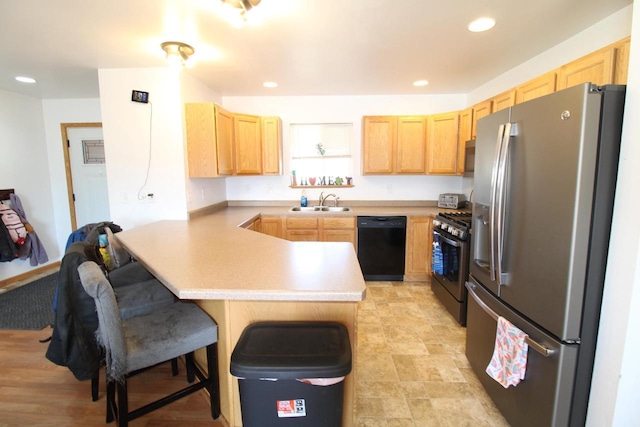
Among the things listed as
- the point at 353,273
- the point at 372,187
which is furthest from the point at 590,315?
the point at 372,187

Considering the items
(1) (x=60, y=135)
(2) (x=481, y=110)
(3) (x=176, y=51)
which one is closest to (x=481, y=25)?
(2) (x=481, y=110)

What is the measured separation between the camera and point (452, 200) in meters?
3.87

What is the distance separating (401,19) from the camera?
202cm

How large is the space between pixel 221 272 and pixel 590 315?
5.49 feet

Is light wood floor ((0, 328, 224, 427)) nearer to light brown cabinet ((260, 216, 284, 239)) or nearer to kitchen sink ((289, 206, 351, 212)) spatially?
light brown cabinet ((260, 216, 284, 239))

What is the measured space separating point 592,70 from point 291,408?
8.02 feet

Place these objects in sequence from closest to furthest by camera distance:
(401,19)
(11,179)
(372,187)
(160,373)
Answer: (401,19) → (160,373) → (11,179) → (372,187)

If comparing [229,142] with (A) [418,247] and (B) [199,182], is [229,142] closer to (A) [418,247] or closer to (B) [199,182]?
(B) [199,182]

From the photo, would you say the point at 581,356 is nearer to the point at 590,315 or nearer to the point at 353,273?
the point at 590,315

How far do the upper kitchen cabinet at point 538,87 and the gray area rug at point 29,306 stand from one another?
4.69 metres

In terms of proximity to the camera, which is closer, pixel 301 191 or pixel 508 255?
pixel 508 255

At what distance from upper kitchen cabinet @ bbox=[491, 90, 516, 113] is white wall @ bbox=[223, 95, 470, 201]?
122cm

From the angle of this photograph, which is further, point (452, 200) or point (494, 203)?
point (452, 200)

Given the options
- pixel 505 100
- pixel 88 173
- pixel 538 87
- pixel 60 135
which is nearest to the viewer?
pixel 538 87
